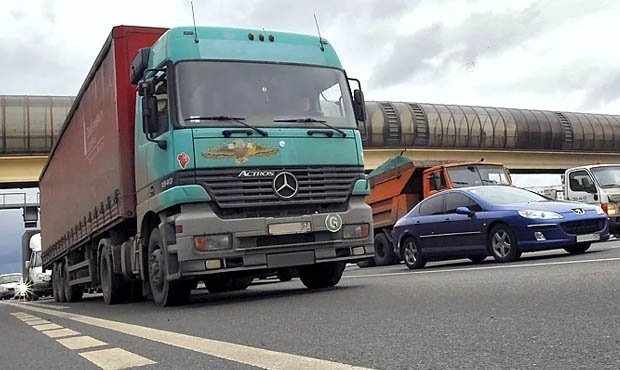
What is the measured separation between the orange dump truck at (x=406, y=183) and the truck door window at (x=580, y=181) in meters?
1.68

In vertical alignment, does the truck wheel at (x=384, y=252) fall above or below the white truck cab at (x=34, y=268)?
below

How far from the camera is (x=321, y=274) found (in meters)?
9.91

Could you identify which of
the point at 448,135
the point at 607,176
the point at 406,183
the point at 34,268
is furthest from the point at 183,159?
the point at 448,135

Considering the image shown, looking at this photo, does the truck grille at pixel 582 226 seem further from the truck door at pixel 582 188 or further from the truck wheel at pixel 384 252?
the truck wheel at pixel 384 252

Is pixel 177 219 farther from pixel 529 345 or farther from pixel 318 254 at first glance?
pixel 529 345

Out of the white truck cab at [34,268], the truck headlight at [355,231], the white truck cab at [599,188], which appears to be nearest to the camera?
the truck headlight at [355,231]

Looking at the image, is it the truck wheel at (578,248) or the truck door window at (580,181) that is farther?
the truck door window at (580,181)

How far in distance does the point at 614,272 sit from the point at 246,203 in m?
4.01

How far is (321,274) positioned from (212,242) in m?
2.49

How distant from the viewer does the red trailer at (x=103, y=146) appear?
9461mm

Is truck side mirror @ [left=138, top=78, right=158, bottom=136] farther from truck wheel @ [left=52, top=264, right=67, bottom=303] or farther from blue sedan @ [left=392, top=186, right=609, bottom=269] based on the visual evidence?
truck wheel @ [left=52, top=264, right=67, bottom=303]

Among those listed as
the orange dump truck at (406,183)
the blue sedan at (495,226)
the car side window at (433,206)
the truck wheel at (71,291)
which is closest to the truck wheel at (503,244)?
the blue sedan at (495,226)

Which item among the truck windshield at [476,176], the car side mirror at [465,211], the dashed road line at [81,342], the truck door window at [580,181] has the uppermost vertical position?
the truck windshield at [476,176]

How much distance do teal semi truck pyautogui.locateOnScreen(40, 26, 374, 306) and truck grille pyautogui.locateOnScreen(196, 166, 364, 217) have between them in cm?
1
